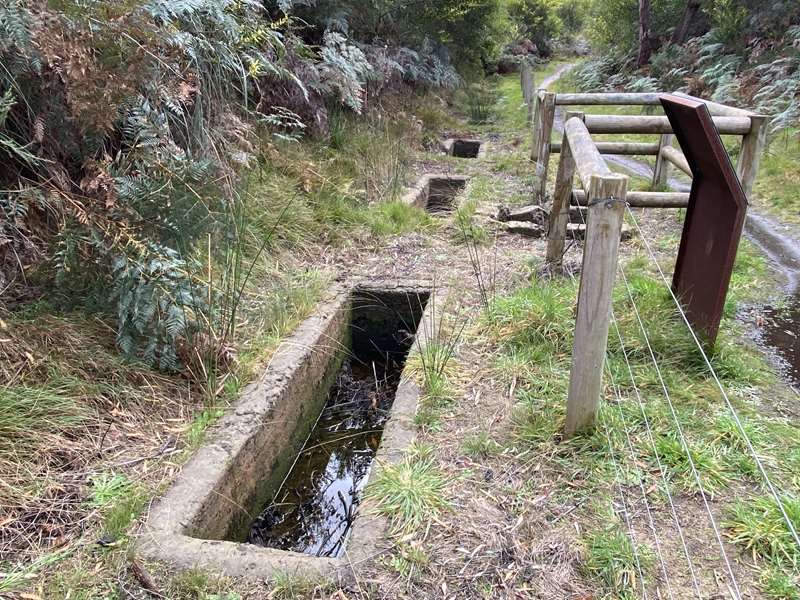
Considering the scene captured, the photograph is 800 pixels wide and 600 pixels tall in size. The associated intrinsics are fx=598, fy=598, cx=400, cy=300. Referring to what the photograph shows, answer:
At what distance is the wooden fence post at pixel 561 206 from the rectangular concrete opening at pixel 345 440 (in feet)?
3.16

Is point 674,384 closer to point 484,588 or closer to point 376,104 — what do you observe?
point 484,588

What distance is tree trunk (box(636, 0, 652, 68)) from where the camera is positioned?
14.6 metres

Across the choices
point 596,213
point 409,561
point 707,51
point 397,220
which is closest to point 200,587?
point 409,561

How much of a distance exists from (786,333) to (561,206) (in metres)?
1.50

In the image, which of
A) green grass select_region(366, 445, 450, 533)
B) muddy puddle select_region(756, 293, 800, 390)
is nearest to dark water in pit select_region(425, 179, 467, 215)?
muddy puddle select_region(756, 293, 800, 390)

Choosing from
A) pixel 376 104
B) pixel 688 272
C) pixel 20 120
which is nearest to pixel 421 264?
pixel 688 272

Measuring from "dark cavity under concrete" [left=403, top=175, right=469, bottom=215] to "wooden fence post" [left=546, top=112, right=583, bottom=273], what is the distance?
2836 millimetres

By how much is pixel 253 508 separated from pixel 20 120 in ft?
7.08

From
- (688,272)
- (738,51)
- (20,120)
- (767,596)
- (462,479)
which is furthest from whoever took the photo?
(738,51)

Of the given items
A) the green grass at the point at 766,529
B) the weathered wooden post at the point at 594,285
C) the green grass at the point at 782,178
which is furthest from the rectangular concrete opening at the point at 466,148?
the green grass at the point at 766,529

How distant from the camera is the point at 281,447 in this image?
9.69 feet

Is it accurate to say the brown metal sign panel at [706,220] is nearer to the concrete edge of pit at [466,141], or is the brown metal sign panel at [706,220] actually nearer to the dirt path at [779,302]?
the dirt path at [779,302]

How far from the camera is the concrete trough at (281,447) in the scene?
1991mm

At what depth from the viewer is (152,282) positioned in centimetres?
269
